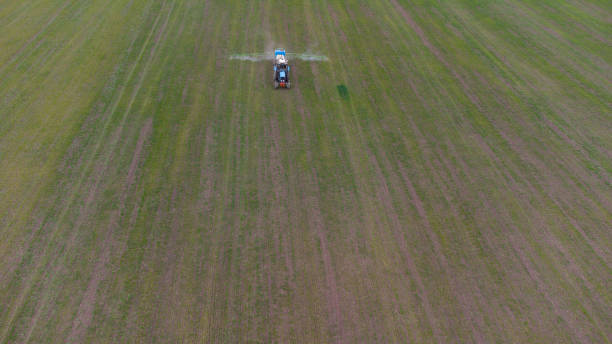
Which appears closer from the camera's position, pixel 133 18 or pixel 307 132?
pixel 307 132

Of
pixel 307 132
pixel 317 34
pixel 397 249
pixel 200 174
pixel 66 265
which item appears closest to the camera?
pixel 66 265

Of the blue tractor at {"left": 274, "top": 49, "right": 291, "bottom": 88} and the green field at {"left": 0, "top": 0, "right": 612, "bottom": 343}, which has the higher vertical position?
the blue tractor at {"left": 274, "top": 49, "right": 291, "bottom": 88}

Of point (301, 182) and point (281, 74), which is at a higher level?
point (281, 74)

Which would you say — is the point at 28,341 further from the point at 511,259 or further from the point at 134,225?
the point at 511,259

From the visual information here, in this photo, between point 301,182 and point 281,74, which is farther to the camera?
point 281,74

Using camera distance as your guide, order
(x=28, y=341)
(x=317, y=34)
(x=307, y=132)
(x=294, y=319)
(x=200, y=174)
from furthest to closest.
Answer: (x=317, y=34) < (x=307, y=132) < (x=200, y=174) < (x=294, y=319) < (x=28, y=341)

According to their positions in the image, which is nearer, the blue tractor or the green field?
the green field

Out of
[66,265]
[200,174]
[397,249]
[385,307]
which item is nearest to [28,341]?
[66,265]

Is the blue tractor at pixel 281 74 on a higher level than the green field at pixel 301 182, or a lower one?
higher
